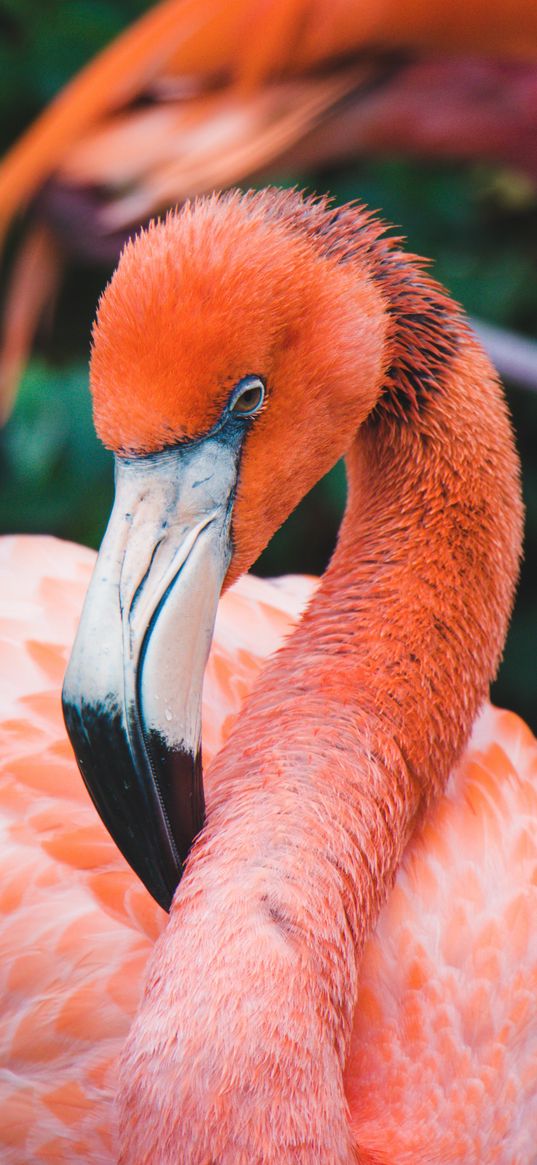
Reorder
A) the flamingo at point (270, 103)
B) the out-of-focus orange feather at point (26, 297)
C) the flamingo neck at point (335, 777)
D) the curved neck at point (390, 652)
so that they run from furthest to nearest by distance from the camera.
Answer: the out-of-focus orange feather at point (26, 297) < the flamingo at point (270, 103) < the curved neck at point (390, 652) < the flamingo neck at point (335, 777)

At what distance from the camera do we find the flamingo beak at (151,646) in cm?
147

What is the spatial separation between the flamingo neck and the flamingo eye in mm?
297

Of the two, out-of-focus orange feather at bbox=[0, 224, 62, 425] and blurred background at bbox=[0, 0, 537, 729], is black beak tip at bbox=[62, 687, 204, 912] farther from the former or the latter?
out-of-focus orange feather at bbox=[0, 224, 62, 425]

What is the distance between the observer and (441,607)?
1.80 meters

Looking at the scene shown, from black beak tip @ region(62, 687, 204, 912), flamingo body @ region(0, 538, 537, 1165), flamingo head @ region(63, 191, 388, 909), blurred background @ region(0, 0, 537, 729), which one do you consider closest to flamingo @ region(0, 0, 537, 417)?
blurred background @ region(0, 0, 537, 729)

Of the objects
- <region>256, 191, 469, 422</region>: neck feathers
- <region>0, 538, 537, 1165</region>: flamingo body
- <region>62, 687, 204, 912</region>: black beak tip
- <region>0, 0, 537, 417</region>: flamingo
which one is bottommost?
<region>0, 538, 537, 1165</region>: flamingo body

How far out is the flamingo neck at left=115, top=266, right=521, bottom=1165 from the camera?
4.80 ft

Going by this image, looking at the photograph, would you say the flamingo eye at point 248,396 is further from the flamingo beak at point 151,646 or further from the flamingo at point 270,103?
the flamingo at point 270,103

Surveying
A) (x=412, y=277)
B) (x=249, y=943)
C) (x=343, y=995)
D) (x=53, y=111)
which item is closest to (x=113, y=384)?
(x=412, y=277)

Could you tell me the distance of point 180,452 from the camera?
1538 millimetres

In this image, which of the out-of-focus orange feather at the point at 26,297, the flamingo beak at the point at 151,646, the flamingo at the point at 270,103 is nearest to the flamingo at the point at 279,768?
the flamingo beak at the point at 151,646

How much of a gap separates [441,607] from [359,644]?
128 millimetres

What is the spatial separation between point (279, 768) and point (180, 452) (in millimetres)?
453

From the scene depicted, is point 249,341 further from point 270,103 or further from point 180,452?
point 270,103
